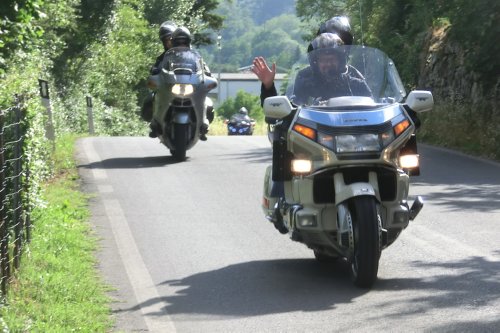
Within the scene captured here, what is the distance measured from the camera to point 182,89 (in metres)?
18.4

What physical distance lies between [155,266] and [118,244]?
3.94 ft

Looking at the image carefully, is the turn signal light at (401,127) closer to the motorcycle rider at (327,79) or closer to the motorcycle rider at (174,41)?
the motorcycle rider at (327,79)

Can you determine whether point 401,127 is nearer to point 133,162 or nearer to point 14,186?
point 14,186

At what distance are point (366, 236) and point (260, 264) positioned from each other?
1.95m

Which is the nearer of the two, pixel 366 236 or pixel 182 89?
pixel 366 236

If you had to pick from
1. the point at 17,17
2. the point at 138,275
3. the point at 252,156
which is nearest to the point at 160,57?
the point at 252,156

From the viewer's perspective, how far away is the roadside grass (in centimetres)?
753

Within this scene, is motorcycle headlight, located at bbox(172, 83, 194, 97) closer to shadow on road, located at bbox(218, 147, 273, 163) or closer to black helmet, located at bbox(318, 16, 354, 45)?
shadow on road, located at bbox(218, 147, 273, 163)

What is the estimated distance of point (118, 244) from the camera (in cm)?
1096

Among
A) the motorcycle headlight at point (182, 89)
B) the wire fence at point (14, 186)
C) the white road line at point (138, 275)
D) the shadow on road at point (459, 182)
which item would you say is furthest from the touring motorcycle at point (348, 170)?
the motorcycle headlight at point (182, 89)

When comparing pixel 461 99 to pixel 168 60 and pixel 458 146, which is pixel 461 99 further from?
pixel 168 60

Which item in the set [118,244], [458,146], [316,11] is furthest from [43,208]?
[316,11]

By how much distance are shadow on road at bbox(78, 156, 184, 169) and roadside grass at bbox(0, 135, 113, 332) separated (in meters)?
4.51

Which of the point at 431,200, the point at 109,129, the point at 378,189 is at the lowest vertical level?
the point at 109,129
